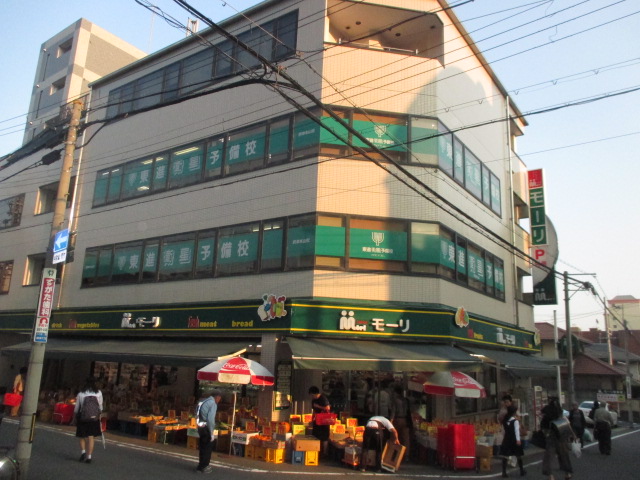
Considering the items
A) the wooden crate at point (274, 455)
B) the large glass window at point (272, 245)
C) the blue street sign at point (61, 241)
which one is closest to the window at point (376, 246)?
the large glass window at point (272, 245)

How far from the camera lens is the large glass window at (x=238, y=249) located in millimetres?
15921

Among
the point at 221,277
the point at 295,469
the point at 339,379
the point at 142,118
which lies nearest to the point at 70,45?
the point at 142,118

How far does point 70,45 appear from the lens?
98.8 ft

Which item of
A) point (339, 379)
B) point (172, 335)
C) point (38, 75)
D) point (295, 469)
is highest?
point (38, 75)

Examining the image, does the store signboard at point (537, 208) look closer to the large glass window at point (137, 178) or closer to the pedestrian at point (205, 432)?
the large glass window at point (137, 178)

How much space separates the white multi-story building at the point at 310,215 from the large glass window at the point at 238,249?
0.05 metres

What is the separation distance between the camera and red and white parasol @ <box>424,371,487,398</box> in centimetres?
1267

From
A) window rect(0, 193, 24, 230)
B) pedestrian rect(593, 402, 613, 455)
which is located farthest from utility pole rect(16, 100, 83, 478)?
window rect(0, 193, 24, 230)

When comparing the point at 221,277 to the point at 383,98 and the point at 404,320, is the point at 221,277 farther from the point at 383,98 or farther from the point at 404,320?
the point at 383,98

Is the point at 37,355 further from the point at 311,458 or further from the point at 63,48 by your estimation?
the point at 63,48

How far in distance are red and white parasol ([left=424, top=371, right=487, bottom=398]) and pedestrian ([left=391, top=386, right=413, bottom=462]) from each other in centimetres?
89

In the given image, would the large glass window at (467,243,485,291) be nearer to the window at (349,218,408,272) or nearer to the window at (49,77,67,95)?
the window at (349,218,408,272)

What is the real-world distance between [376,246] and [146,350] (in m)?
7.54

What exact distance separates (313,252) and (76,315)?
36.9ft
